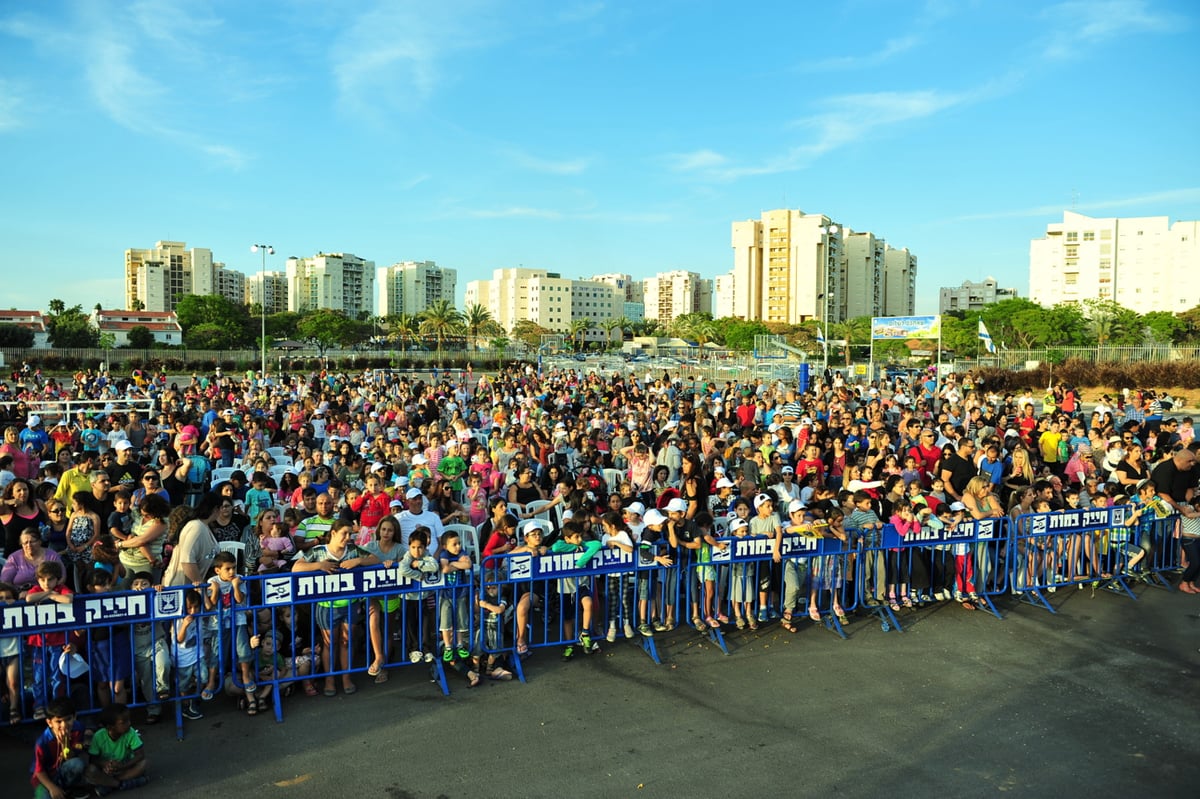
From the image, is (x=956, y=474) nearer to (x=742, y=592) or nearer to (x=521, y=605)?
(x=742, y=592)

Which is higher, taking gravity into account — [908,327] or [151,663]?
[908,327]

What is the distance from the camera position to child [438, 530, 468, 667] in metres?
6.30

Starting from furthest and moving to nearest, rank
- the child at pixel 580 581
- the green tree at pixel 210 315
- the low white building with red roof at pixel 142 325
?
the green tree at pixel 210 315 → the low white building with red roof at pixel 142 325 → the child at pixel 580 581

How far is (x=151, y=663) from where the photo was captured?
5.61 m

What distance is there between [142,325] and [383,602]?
101 metres

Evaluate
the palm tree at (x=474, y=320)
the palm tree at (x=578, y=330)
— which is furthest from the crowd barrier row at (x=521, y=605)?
the palm tree at (x=578, y=330)

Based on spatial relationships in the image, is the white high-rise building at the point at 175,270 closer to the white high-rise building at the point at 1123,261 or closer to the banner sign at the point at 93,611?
the white high-rise building at the point at 1123,261

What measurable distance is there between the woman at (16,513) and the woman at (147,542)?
1.03 m

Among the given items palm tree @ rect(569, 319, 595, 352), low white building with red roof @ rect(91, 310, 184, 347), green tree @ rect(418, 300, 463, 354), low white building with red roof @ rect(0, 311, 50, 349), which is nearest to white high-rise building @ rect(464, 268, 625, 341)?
palm tree @ rect(569, 319, 595, 352)

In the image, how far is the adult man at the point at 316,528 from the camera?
7.08 metres

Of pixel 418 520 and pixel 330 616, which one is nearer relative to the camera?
pixel 330 616

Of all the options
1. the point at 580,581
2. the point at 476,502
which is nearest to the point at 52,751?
the point at 580,581

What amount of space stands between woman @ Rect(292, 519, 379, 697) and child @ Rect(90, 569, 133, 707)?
3.96 ft

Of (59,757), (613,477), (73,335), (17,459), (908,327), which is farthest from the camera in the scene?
(73,335)
